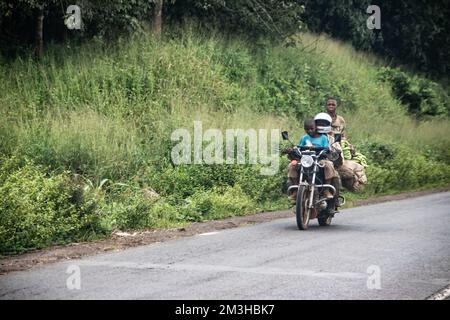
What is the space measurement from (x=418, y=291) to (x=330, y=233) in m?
4.91

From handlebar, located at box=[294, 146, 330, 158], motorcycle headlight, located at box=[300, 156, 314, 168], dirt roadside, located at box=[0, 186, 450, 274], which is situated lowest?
dirt roadside, located at box=[0, 186, 450, 274]

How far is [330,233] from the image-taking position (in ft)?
44.4

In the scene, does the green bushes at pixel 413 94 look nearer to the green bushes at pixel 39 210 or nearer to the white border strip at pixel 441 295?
the green bushes at pixel 39 210

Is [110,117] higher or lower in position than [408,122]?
higher

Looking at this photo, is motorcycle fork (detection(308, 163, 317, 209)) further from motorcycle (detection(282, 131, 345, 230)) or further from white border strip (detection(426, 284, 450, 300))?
white border strip (detection(426, 284, 450, 300))

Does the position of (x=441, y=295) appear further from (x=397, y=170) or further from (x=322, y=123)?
(x=397, y=170)

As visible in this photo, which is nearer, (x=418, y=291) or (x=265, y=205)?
(x=418, y=291)

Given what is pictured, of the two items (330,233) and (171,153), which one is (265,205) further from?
(330,233)

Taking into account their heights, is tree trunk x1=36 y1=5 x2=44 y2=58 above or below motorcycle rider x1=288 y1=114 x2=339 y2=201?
above

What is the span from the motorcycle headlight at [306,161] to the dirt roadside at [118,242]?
172 cm

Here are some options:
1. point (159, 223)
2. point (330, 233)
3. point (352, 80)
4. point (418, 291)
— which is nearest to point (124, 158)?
point (159, 223)

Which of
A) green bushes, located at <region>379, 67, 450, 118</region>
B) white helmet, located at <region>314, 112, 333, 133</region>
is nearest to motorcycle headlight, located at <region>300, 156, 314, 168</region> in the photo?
white helmet, located at <region>314, 112, 333, 133</region>

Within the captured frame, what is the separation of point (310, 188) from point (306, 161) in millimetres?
477

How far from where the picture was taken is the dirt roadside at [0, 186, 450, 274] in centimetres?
1034
